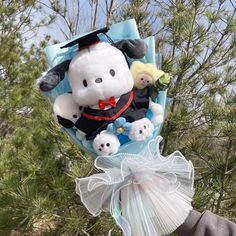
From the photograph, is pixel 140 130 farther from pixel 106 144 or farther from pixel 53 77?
pixel 53 77

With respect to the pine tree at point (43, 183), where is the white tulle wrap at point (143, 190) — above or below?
above

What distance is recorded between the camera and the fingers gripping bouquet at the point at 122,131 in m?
0.78

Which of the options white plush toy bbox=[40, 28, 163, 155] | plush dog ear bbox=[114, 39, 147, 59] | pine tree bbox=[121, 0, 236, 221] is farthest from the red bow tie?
pine tree bbox=[121, 0, 236, 221]

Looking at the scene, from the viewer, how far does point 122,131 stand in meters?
0.78

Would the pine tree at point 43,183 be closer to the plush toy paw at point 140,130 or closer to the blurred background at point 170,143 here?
the blurred background at point 170,143

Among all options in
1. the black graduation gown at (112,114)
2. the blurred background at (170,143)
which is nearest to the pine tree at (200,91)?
the blurred background at (170,143)

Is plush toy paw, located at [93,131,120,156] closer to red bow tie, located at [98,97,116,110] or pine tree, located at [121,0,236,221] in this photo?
red bow tie, located at [98,97,116,110]

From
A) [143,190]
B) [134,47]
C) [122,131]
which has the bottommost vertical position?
[143,190]

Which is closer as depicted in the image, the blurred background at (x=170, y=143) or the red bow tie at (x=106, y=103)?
the red bow tie at (x=106, y=103)

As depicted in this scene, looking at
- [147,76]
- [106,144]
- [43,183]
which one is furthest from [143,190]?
[43,183]

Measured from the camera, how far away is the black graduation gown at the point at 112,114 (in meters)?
0.80

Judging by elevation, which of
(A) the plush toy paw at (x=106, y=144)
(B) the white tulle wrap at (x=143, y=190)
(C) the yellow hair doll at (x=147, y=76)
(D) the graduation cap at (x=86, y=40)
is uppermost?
(D) the graduation cap at (x=86, y=40)

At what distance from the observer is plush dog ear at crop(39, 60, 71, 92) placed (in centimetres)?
81

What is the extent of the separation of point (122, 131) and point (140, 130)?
0.03 metres
